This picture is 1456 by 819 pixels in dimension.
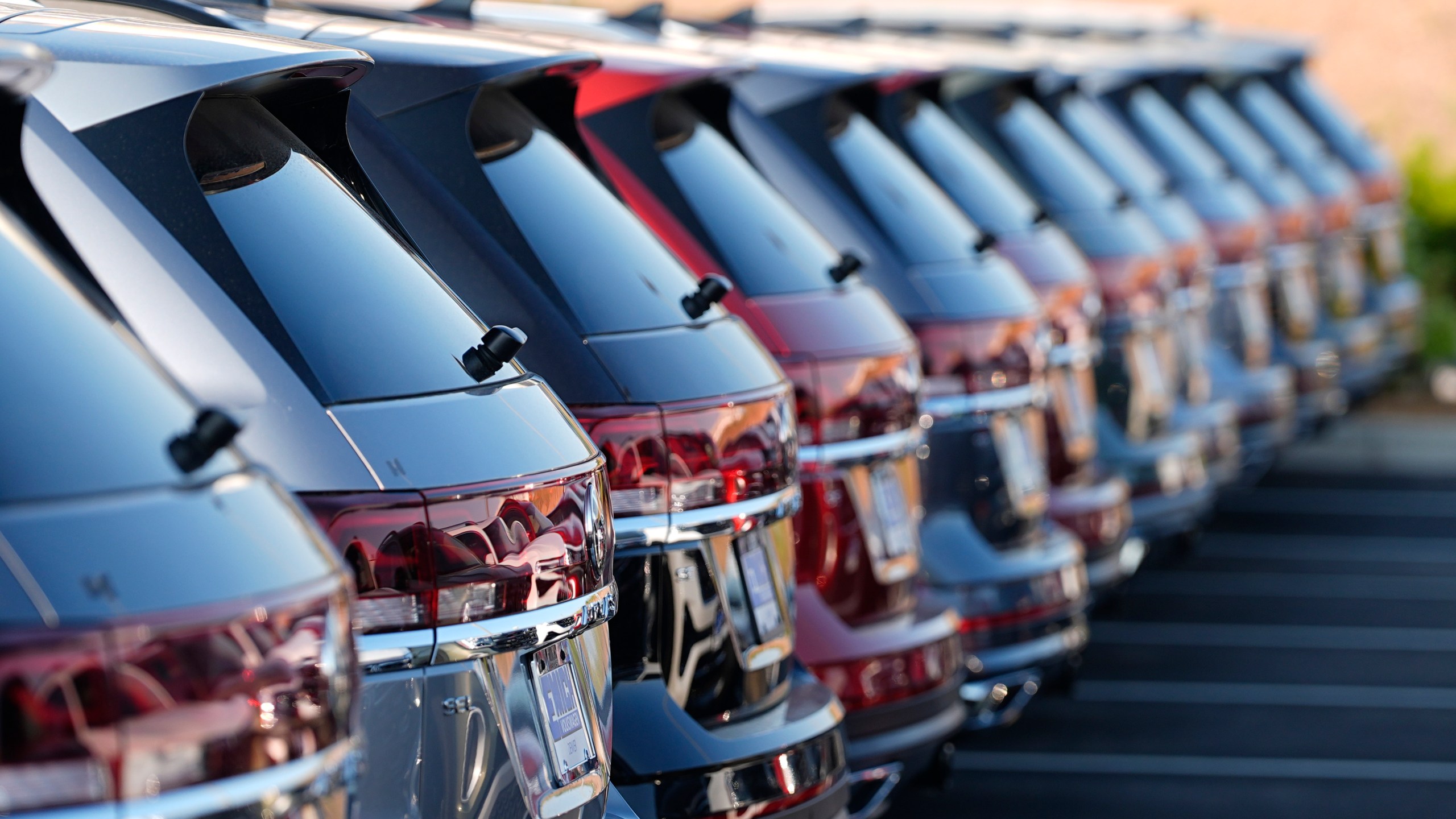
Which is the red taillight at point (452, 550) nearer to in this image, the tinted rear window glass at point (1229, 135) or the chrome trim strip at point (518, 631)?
the chrome trim strip at point (518, 631)

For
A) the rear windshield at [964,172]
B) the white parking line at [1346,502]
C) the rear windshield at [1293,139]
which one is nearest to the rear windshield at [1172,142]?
the rear windshield at [1293,139]

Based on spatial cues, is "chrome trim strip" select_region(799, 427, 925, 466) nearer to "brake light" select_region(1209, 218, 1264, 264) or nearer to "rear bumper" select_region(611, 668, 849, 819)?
"rear bumper" select_region(611, 668, 849, 819)

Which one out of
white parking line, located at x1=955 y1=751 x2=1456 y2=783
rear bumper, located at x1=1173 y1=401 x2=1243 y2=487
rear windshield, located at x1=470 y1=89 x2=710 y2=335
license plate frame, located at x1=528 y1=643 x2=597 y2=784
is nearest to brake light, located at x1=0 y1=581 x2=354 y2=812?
license plate frame, located at x1=528 y1=643 x2=597 y2=784

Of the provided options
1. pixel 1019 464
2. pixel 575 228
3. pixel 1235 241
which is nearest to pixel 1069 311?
pixel 1019 464

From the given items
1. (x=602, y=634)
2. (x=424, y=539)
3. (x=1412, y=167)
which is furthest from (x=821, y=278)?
(x=1412, y=167)

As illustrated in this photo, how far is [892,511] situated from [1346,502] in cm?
977

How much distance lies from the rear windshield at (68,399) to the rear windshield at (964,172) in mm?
5150

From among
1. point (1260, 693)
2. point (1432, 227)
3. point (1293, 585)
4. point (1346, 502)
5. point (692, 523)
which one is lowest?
point (1346, 502)

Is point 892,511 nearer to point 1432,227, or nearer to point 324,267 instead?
point 324,267

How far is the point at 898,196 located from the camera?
6.84m

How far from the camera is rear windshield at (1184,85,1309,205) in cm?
1258

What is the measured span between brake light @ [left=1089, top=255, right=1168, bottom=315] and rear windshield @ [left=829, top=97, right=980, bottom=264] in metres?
1.78

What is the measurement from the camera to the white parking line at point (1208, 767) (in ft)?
25.2

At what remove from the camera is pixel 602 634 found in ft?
11.7
